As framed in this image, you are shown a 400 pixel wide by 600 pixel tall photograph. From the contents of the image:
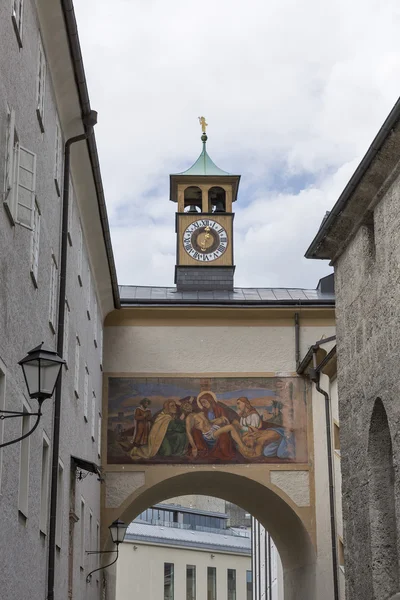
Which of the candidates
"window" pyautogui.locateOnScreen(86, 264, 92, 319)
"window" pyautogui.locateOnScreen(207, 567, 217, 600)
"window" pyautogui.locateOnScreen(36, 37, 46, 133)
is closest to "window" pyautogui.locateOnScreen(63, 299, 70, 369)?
"window" pyautogui.locateOnScreen(86, 264, 92, 319)

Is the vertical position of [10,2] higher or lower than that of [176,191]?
lower

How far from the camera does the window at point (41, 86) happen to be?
1384cm

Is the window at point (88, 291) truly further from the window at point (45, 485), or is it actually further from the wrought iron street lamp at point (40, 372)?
the wrought iron street lamp at point (40, 372)

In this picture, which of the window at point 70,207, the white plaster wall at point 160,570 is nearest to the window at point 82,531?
the window at point 70,207

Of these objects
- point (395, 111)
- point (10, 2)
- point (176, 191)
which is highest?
point (176, 191)

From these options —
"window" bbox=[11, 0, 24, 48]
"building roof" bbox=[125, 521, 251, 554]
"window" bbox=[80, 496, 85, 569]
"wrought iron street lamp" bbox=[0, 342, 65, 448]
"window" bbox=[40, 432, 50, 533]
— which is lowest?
"building roof" bbox=[125, 521, 251, 554]

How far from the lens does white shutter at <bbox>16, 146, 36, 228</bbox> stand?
11.5m

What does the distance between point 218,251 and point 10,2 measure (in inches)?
803

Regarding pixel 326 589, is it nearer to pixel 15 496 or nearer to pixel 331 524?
pixel 331 524

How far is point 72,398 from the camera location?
18266mm

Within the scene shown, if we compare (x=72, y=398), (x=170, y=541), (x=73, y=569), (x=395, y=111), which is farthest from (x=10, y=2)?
(x=170, y=541)

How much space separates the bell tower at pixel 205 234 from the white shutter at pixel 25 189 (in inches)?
760

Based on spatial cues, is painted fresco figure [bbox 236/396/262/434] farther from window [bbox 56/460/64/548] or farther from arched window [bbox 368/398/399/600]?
arched window [bbox 368/398/399/600]

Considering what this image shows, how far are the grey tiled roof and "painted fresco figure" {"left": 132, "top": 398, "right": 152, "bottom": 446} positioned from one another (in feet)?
8.23
